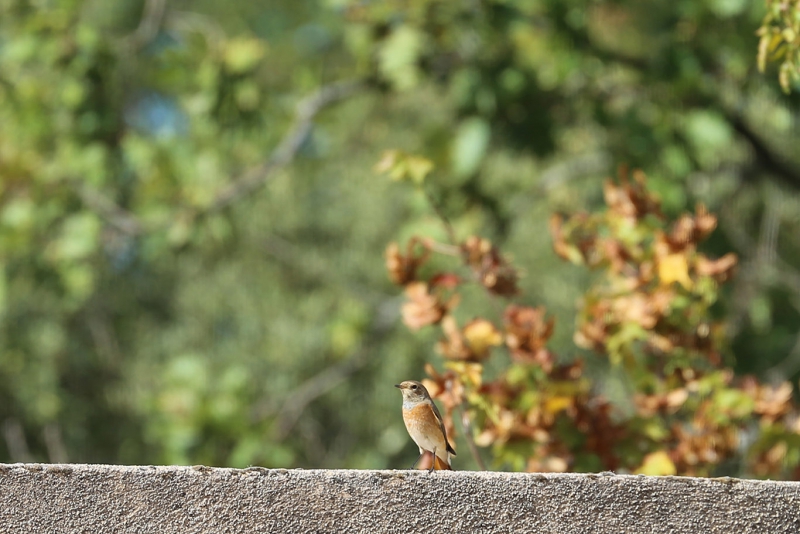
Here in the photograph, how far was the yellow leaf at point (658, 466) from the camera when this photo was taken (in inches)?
105

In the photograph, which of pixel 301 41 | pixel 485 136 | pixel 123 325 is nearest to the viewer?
pixel 485 136

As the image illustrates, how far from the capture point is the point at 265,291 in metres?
11.5

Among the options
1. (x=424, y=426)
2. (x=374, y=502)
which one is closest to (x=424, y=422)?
(x=424, y=426)

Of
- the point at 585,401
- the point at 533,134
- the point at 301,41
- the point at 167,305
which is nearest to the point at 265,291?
the point at 167,305

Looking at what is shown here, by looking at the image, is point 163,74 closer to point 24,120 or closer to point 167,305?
point 24,120

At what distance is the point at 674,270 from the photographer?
286 centimetres

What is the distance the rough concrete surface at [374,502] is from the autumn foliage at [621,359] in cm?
95

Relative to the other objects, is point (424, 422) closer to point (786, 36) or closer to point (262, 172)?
point (786, 36)

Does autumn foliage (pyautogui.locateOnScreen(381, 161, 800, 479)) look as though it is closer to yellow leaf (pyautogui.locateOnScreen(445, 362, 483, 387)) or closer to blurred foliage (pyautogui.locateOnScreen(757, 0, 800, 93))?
yellow leaf (pyautogui.locateOnScreen(445, 362, 483, 387))

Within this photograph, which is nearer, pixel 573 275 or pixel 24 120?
pixel 24 120

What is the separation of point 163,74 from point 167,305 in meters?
8.07

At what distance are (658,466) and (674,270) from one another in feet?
1.66

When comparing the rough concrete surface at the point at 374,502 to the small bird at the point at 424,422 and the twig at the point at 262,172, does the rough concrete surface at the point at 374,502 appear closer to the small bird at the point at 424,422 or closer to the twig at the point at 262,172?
the small bird at the point at 424,422

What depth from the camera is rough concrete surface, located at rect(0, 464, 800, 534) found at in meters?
1.66
